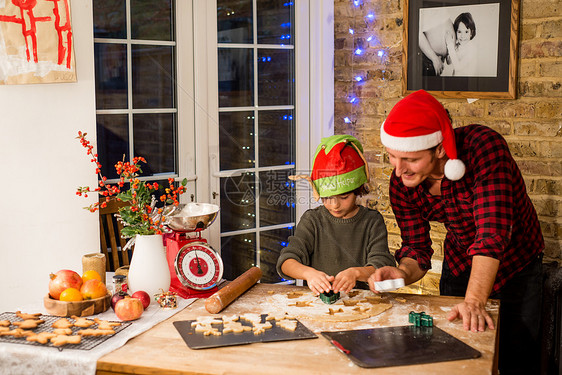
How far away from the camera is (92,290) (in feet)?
6.92

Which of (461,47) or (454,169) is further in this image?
(461,47)

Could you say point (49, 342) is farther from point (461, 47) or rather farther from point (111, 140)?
point (461, 47)

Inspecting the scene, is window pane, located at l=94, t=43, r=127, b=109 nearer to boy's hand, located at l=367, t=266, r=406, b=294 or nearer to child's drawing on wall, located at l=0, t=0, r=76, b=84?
child's drawing on wall, located at l=0, t=0, r=76, b=84

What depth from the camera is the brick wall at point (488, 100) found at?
3104mm

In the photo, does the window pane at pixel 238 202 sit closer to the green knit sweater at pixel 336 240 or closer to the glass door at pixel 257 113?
the glass door at pixel 257 113

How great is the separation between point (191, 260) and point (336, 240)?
0.67 metres

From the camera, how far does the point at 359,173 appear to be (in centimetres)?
259

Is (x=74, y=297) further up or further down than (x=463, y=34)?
further down

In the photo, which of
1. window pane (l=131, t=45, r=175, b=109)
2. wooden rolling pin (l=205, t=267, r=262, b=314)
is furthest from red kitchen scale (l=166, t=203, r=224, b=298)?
window pane (l=131, t=45, r=175, b=109)

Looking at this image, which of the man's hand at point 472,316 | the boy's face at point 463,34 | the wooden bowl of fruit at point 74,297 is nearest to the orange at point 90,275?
the wooden bowl of fruit at point 74,297

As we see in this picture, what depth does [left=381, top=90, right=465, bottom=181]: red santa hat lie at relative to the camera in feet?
6.98

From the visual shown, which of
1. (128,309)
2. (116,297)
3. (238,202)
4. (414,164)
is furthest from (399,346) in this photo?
(238,202)

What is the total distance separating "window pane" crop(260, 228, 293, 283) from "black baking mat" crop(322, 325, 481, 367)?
225cm

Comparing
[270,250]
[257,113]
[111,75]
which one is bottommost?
[270,250]
